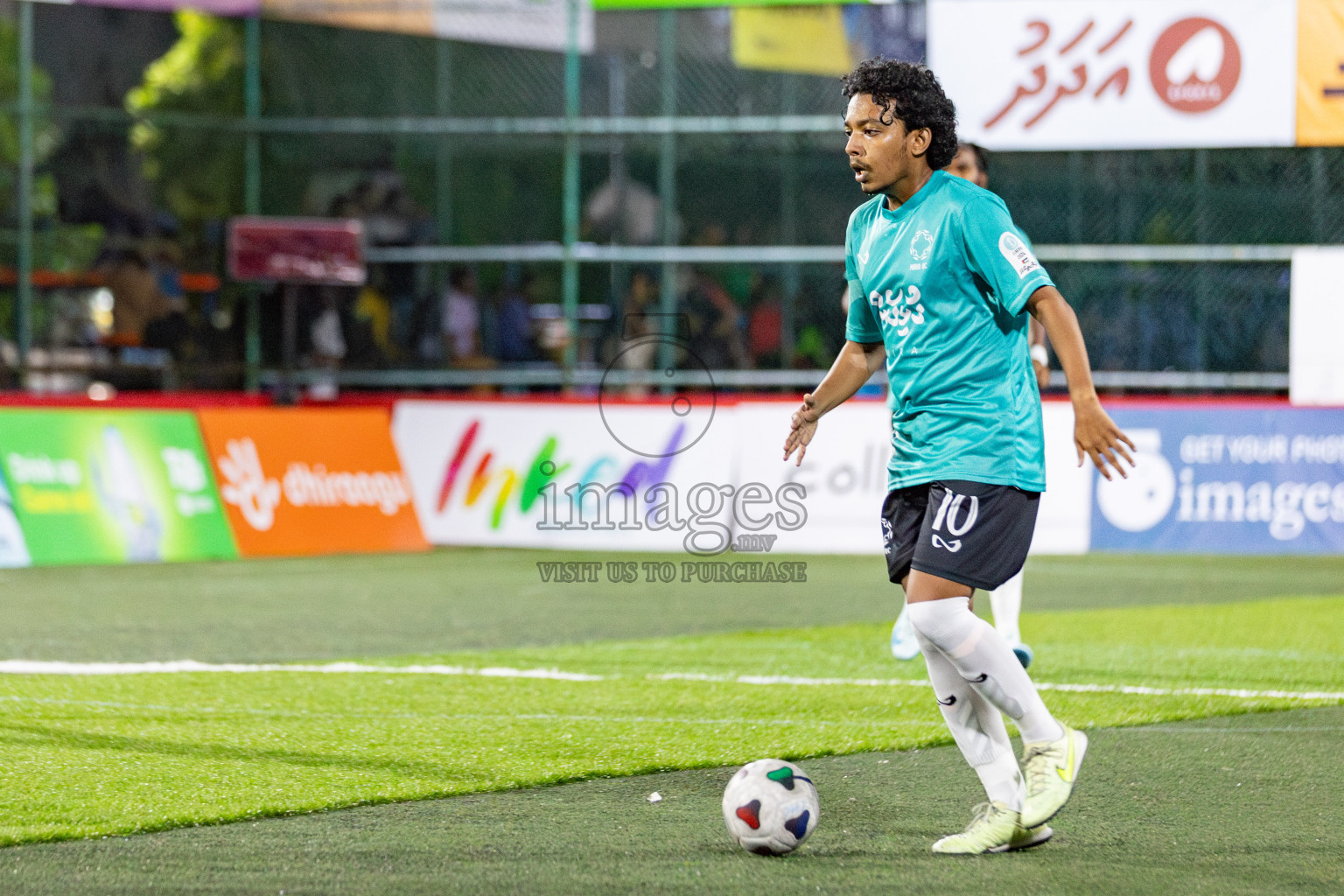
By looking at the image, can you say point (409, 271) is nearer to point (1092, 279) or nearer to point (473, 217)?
point (473, 217)

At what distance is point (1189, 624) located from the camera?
1058 cm

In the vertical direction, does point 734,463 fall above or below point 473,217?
below

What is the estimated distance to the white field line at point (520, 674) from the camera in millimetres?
7809

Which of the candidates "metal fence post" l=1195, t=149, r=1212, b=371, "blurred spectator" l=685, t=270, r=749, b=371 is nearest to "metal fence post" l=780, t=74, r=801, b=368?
"blurred spectator" l=685, t=270, r=749, b=371

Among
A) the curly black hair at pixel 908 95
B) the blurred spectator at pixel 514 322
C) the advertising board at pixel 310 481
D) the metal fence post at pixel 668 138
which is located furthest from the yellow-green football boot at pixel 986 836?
the blurred spectator at pixel 514 322

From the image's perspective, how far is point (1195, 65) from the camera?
1691 cm

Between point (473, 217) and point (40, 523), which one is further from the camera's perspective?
point (473, 217)

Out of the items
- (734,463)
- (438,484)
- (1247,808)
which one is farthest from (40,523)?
(1247,808)

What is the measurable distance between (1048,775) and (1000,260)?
1.38 meters

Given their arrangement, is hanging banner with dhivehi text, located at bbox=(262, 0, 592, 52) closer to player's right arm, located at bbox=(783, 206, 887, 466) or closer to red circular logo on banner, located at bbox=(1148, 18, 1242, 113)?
red circular logo on banner, located at bbox=(1148, 18, 1242, 113)

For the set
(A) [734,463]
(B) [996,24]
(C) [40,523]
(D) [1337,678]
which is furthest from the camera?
(B) [996,24]

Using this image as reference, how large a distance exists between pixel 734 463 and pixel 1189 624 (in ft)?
18.9

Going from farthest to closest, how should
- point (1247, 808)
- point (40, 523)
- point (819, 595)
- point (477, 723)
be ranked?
point (40, 523) → point (819, 595) → point (477, 723) → point (1247, 808)

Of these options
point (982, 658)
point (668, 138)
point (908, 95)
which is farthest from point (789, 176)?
point (982, 658)
